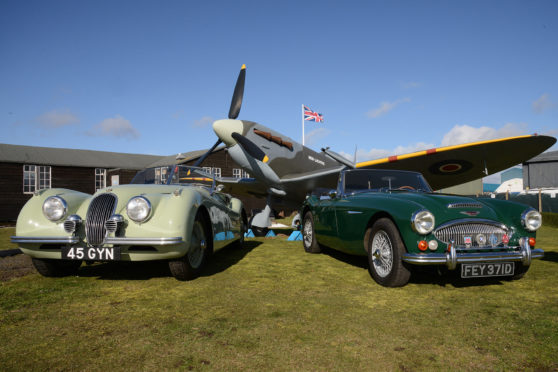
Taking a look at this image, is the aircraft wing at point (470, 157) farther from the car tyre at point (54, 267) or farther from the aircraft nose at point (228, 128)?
the car tyre at point (54, 267)

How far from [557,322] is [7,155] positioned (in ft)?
87.5

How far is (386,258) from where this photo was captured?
12.7 feet

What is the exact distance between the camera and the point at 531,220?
373cm

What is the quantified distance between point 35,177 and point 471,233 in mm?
25092

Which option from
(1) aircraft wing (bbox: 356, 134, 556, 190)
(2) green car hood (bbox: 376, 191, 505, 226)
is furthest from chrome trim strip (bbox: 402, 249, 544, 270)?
(1) aircraft wing (bbox: 356, 134, 556, 190)

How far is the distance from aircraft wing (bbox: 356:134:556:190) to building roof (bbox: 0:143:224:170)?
13698mm

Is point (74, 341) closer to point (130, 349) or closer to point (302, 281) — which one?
point (130, 349)

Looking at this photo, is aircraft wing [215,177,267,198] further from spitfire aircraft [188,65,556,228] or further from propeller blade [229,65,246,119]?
propeller blade [229,65,246,119]

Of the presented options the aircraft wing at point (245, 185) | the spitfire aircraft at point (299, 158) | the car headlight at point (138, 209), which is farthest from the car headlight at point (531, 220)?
the aircraft wing at point (245, 185)

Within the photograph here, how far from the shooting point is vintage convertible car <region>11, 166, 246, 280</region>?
11.8 ft

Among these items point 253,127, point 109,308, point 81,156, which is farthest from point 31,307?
point 81,156

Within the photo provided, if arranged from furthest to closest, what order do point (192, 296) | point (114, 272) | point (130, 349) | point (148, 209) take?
point (114, 272)
point (148, 209)
point (192, 296)
point (130, 349)

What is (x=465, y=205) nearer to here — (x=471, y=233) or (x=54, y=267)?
(x=471, y=233)

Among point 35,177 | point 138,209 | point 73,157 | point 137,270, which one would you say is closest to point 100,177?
point 73,157
